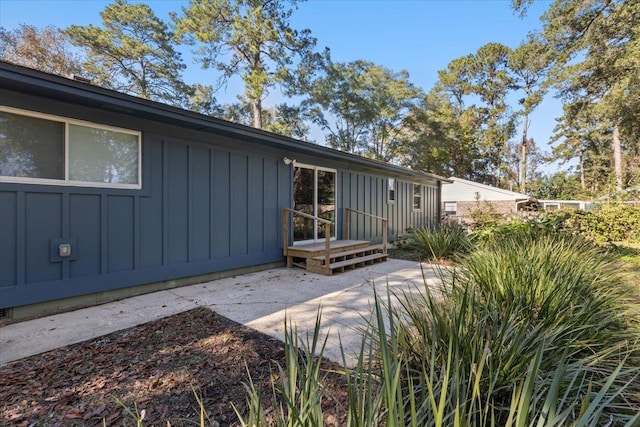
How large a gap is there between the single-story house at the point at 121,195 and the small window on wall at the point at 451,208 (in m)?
16.0

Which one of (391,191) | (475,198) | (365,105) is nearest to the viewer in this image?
(391,191)

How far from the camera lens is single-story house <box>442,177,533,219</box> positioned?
60.3 ft

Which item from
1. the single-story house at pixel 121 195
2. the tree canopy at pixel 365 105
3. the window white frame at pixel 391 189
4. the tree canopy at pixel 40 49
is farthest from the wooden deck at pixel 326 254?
the tree canopy at pixel 365 105

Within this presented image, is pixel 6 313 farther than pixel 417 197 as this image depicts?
No

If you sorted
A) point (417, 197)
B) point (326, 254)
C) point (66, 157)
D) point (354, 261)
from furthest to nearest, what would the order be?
point (417, 197) < point (354, 261) < point (326, 254) < point (66, 157)

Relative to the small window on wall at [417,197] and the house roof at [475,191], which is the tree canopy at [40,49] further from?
the house roof at [475,191]

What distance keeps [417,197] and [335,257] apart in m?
6.83

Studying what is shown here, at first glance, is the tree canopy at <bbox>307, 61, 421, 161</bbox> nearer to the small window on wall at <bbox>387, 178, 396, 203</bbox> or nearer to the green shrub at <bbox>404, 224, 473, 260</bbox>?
the small window on wall at <bbox>387, 178, 396, 203</bbox>

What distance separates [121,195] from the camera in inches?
164

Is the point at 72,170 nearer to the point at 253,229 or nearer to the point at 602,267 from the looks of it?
the point at 253,229

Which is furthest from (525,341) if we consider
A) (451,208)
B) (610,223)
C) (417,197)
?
(451,208)

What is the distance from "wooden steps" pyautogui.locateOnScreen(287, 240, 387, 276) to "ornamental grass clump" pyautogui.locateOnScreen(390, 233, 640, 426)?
2.91 metres

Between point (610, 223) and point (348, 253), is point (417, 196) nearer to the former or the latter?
point (348, 253)

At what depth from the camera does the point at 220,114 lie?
19250 mm
